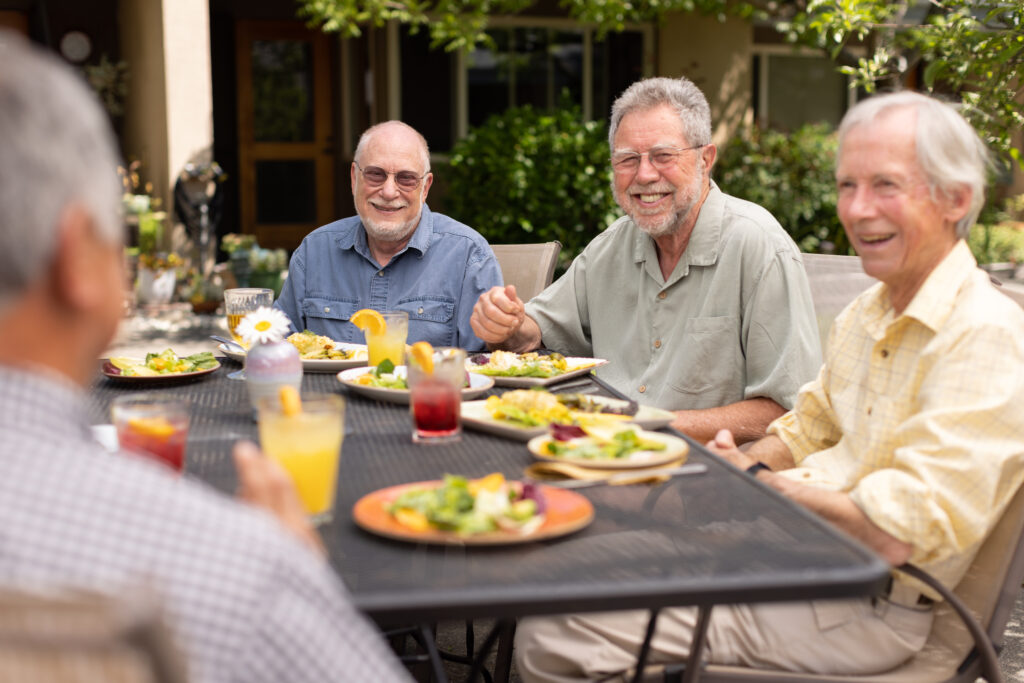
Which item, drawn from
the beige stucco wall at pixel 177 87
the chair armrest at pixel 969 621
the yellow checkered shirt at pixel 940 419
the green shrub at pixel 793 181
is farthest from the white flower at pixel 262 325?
the green shrub at pixel 793 181

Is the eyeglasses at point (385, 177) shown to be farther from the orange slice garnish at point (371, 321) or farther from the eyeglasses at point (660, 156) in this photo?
the orange slice garnish at point (371, 321)

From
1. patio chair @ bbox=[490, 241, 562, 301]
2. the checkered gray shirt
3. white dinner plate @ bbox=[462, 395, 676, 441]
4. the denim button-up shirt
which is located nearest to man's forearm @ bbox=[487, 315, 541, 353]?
the denim button-up shirt

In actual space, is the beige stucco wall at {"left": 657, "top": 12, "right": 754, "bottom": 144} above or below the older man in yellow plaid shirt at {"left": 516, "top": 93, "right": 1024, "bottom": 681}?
above

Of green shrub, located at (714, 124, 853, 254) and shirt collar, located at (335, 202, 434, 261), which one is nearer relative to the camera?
shirt collar, located at (335, 202, 434, 261)

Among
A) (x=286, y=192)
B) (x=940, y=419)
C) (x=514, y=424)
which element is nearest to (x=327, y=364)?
(x=514, y=424)

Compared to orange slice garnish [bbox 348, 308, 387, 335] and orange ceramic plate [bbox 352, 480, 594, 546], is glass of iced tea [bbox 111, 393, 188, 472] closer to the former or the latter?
orange ceramic plate [bbox 352, 480, 594, 546]

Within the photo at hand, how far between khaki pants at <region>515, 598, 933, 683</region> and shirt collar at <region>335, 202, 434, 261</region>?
1930 mm

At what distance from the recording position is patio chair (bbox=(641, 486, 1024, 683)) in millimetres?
1770

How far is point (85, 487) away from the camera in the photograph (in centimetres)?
90

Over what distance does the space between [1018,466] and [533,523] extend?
0.86 m

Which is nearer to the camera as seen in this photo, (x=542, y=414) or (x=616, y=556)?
(x=616, y=556)

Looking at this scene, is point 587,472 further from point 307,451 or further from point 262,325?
point 262,325

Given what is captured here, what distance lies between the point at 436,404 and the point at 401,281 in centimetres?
165

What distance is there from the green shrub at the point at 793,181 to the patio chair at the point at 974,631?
7993 millimetres
